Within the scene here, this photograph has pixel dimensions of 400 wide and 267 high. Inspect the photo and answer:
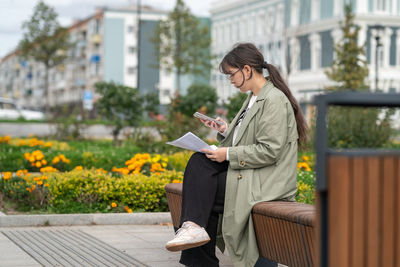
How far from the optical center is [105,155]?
13773mm

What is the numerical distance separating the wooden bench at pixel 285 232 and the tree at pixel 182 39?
4745cm

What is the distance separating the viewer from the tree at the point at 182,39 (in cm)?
5238

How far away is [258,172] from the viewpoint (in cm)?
486

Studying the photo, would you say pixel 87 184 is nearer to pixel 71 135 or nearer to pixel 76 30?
pixel 71 135

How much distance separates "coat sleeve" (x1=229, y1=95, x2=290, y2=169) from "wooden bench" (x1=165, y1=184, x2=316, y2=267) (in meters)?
0.30

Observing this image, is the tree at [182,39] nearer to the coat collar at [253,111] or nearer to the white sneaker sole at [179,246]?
the coat collar at [253,111]

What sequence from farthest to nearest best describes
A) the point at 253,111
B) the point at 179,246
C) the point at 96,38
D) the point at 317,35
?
the point at 96,38
the point at 317,35
the point at 253,111
the point at 179,246

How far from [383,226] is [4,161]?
36.0 ft

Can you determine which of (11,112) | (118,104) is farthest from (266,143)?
(11,112)

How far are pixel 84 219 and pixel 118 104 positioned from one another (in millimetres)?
13334

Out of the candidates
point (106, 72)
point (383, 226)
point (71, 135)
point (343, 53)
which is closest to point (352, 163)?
point (383, 226)

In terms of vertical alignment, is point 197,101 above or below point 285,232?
above

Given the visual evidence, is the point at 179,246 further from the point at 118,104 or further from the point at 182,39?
the point at 182,39

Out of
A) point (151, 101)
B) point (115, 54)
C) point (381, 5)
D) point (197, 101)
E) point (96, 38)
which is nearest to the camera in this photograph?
point (197, 101)
